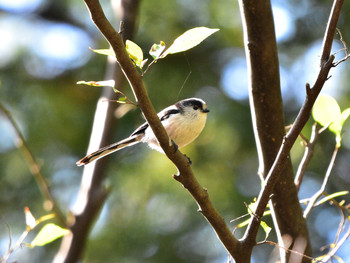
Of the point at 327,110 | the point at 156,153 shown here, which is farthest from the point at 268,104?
the point at 156,153

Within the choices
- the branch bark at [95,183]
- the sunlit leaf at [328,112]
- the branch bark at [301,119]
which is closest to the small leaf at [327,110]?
the sunlit leaf at [328,112]

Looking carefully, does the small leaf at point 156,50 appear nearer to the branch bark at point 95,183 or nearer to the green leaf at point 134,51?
the green leaf at point 134,51

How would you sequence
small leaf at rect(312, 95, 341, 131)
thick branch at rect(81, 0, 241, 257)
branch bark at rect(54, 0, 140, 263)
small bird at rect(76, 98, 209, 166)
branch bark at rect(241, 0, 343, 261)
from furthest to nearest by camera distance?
small bird at rect(76, 98, 209, 166), branch bark at rect(54, 0, 140, 263), small leaf at rect(312, 95, 341, 131), branch bark at rect(241, 0, 343, 261), thick branch at rect(81, 0, 241, 257)

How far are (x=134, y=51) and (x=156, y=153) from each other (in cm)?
254

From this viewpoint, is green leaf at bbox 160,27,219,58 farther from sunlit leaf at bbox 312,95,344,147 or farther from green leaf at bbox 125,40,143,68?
sunlit leaf at bbox 312,95,344,147

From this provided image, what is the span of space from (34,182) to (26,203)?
18 cm

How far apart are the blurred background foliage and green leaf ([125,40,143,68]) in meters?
2.17

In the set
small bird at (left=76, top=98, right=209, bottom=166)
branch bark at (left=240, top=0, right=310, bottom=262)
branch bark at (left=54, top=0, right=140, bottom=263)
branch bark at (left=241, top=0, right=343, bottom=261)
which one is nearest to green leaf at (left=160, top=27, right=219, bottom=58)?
branch bark at (left=241, top=0, right=343, bottom=261)

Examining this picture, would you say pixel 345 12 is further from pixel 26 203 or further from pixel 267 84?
pixel 26 203

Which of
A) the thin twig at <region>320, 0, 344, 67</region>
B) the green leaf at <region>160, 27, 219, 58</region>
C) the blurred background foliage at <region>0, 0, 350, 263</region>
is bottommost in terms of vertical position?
the blurred background foliage at <region>0, 0, 350, 263</region>

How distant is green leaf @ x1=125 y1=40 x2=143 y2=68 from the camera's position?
147 centimetres

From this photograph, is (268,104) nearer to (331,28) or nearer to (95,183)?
(331,28)

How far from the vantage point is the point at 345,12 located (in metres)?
4.16

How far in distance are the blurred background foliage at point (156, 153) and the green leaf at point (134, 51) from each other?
85.4 inches
